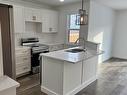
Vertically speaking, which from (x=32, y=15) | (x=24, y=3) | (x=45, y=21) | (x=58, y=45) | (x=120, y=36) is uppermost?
(x=24, y=3)

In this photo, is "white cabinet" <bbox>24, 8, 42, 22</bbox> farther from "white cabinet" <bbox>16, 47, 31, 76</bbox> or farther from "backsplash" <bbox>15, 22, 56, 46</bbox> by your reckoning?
"white cabinet" <bbox>16, 47, 31, 76</bbox>

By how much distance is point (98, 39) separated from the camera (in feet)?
17.2

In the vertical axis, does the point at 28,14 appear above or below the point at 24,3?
below

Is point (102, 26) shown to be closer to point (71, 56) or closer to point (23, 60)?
point (71, 56)

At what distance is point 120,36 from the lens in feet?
21.2

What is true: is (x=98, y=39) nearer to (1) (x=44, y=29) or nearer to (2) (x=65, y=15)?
(2) (x=65, y=15)

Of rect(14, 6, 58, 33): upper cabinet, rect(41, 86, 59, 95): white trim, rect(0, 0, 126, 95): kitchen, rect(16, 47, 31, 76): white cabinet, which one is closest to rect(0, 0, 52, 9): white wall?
rect(0, 0, 126, 95): kitchen

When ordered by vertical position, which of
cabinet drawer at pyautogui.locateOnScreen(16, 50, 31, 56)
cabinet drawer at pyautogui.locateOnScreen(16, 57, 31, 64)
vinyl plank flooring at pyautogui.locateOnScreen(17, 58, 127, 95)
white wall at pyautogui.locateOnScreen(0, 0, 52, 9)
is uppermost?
white wall at pyautogui.locateOnScreen(0, 0, 52, 9)

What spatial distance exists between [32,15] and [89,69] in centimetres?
269

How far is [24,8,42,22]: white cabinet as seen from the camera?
4.26 metres

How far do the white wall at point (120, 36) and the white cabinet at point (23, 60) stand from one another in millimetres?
4738

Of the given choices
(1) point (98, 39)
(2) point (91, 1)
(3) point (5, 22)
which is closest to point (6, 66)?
(3) point (5, 22)

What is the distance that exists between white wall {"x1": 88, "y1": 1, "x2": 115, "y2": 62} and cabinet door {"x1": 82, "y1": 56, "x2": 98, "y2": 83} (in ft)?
4.16

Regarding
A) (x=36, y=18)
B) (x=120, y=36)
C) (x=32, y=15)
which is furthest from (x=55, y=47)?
(x=120, y=36)
